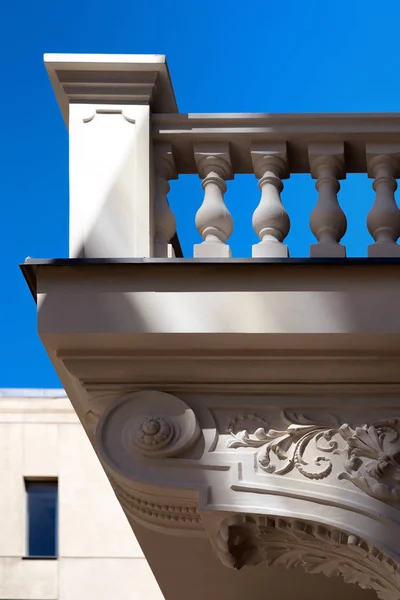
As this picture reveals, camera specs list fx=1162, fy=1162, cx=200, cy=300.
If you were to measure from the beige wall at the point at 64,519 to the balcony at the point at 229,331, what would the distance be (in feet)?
41.4

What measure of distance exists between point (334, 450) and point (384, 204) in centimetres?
97

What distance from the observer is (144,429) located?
4234mm

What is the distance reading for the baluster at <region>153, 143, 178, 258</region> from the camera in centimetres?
450

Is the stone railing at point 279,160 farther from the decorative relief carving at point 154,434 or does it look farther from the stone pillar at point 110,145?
the decorative relief carving at point 154,434

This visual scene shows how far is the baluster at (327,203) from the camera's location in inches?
173

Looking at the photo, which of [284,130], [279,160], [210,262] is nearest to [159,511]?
[210,262]

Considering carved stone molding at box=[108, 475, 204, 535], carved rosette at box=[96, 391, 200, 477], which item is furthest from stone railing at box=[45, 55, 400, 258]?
carved stone molding at box=[108, 475, 204, 535]

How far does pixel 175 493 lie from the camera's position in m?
4.23

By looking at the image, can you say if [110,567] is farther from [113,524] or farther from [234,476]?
[234,476]

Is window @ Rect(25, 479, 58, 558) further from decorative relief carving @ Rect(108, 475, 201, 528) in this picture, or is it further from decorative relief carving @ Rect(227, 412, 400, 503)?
decorative relief carving @ Rect(227, 412, 400, 503)

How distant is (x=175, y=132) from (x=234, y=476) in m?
1.38

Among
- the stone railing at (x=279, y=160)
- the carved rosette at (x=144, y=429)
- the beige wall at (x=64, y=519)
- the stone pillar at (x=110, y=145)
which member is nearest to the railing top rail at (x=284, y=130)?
the stone railing at (x=279, y=160)

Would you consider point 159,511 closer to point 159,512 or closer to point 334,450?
point 159,512

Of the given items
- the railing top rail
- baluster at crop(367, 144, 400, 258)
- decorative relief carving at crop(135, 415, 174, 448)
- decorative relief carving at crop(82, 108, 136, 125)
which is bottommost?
decorative relief carving at crop(135, 415, 174, 448)
